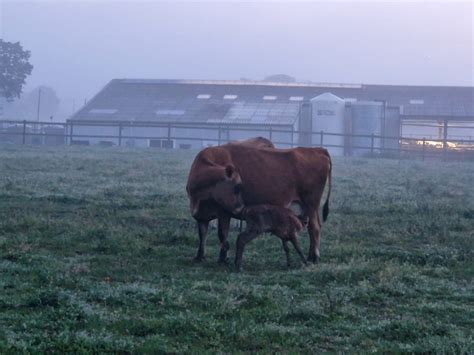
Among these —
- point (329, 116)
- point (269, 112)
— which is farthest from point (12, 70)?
point (329, 116)

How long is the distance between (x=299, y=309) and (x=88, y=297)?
71.6 inches

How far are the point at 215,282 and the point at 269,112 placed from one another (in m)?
46.2

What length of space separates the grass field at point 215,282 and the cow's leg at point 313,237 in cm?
14

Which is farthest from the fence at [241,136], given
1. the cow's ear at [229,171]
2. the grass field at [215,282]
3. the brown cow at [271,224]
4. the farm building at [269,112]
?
the brown cow at [271,224]

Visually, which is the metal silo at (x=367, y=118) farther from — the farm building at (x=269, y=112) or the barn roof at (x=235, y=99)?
the barn roof at (x=235, y=99)

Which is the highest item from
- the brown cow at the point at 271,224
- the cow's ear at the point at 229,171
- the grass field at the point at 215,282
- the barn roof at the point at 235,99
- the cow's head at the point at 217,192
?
the barn roof at the point at 235,99

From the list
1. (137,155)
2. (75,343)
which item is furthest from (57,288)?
(137,155)

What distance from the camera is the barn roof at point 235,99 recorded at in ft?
185

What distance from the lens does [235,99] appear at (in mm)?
59906

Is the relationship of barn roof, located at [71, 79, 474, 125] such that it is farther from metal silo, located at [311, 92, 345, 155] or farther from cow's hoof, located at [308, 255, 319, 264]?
cow's hoof, located at [308, 255, 319, 264]

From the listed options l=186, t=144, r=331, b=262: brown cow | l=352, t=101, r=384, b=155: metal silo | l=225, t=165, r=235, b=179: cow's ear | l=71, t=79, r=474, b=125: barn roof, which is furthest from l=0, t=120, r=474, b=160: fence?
l=225, t=165, r=235, b=179: cow's ear

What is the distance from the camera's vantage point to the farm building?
154 feet

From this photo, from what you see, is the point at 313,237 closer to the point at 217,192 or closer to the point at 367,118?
the point at 217,192

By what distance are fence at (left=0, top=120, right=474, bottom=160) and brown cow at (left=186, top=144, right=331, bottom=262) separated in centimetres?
Answer: 2648
